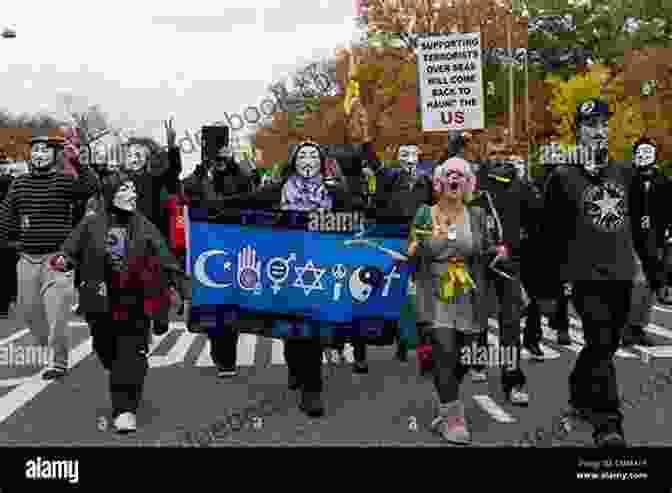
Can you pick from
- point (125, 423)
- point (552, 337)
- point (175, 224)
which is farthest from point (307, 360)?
point (175, 224)

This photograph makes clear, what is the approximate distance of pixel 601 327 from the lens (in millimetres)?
6309

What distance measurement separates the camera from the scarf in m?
7.75

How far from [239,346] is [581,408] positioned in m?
5.48

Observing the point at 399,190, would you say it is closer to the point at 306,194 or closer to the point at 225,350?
the point at 225,350

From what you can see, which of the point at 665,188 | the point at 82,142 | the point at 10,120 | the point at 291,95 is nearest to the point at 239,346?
the point at 82,142

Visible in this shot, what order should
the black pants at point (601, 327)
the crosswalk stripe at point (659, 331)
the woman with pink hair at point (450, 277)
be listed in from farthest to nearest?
the crosswalk stripe at point (659, 331)
the woman with pink hair at point (450, 277)
the black pants at point (601, 327)

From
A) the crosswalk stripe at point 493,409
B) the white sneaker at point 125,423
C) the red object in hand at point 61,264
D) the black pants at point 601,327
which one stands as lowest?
the crosswalk stripe at point 493,409

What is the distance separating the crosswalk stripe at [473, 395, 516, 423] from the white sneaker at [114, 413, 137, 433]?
2.43m

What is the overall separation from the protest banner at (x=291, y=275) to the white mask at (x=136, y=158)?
1.47 metres

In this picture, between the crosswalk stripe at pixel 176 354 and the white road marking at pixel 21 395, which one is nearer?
the white road marking at pixel 21 395

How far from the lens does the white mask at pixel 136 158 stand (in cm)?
918

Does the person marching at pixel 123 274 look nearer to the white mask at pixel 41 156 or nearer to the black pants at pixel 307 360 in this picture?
the black pants at pixel 307 360

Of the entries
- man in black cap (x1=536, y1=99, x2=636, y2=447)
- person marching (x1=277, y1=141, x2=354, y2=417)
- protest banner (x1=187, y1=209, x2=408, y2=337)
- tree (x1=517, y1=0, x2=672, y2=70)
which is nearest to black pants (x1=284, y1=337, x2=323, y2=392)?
person marching (x1=277, y1=141, x2=354, y2=417)

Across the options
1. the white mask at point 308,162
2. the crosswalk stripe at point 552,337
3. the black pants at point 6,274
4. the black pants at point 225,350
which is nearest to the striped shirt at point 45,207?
the black pants at point 225,350
